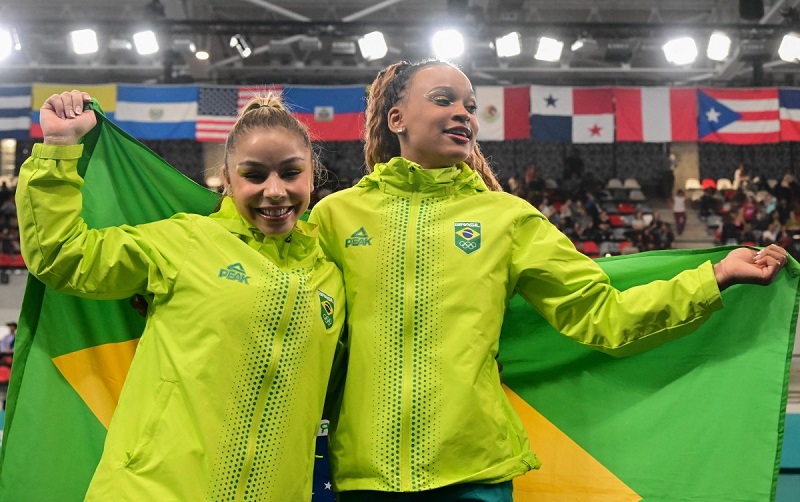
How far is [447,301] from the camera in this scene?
1.97 metres

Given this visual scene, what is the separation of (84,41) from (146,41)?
3.32ft

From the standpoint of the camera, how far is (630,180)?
1659 cm

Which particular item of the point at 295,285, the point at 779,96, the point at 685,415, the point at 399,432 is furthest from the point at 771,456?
the point at 779,96

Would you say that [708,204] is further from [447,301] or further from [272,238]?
[272,238]

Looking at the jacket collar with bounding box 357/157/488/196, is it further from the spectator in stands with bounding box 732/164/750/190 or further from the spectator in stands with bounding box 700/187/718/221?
the spectator in stands with bounding box 732/164/750/190

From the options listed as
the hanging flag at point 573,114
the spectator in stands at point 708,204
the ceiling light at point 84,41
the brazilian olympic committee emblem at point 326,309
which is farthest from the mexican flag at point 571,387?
the spectator in stands at point 708,204

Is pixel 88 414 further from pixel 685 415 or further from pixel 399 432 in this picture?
pixel 685 415

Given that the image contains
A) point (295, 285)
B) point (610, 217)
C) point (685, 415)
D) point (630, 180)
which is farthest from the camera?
point (630, 180)

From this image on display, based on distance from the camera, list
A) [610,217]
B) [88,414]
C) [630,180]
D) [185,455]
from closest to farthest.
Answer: [185,455]
[88,414]
[610,217]
[630,180]

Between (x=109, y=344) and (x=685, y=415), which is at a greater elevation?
(x=109, y=344)

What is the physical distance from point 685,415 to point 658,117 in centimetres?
1001

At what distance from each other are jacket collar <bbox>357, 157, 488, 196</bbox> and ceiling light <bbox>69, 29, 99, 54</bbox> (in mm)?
10728

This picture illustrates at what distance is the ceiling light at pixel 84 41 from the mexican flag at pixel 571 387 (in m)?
10.2

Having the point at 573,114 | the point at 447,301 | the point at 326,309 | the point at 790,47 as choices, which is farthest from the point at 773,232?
the point at 326,309
